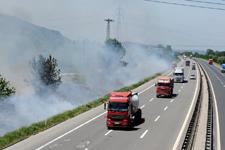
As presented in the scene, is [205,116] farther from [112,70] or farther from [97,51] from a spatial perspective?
[97,51]

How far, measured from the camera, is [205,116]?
42.6m

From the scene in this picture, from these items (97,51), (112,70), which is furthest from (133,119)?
(97,51)

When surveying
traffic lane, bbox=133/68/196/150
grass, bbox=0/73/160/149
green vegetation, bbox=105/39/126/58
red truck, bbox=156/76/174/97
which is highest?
green vegetation, bbox=105/39/126/58

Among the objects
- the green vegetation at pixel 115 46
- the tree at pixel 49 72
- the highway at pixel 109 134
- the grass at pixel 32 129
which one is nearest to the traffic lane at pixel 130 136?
the highway at pixel 109 134

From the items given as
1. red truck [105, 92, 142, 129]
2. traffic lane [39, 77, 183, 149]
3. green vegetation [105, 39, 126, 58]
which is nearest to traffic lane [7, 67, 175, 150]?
traffic lane [39, 77, 183, 149]

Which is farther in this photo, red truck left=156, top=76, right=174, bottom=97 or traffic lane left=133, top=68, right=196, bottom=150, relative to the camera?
red truck left=156, top=76, right=174, bottom=97

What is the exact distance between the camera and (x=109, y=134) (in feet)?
109

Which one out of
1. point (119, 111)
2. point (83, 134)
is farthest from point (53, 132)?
point (119, 111)

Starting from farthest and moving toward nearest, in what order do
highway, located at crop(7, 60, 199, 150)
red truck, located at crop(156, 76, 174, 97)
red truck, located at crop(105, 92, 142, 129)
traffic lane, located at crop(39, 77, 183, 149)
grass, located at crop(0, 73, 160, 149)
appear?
red truck, located at crop(156, 76, 174, 97) < red truck, located at crop(105, 92, 142, 129) < grass, located at crop(0, 73, 160, 149) < traffic lane, located at crop(39, 77, 183, 149) < highway, located at crop(7, 60, 199, 150)

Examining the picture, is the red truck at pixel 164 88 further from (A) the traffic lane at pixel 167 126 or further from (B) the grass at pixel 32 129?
(B) the grass at pixel 32 129

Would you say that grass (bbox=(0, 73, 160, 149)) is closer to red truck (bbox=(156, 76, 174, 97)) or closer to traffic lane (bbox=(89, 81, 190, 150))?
traffic lane (bbox=(89, 81, 190, 150))

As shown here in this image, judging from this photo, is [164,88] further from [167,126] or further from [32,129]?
[32,129]

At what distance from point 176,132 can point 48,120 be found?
11.7m

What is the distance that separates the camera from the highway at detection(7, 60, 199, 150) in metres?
28.9
